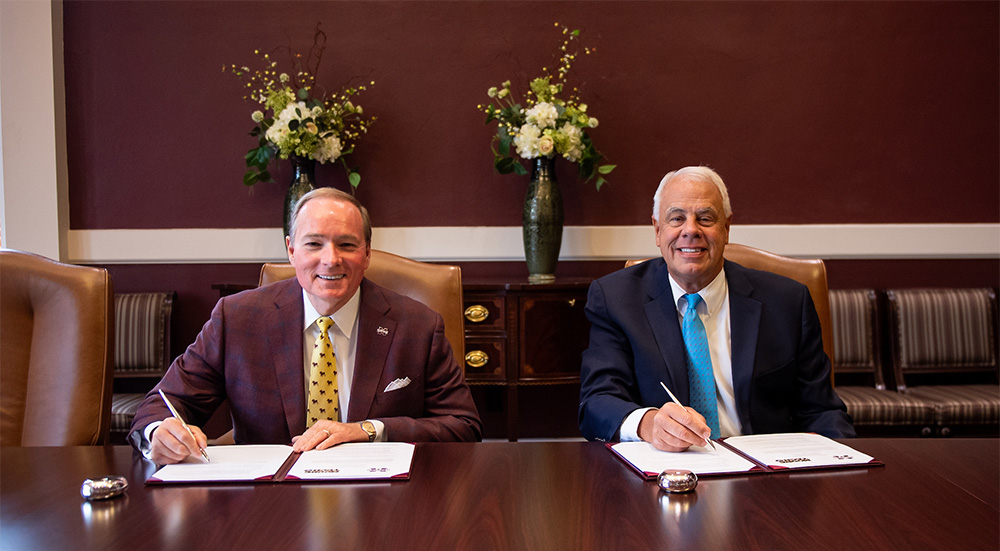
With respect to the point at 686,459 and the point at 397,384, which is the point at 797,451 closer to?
the point at 686,459

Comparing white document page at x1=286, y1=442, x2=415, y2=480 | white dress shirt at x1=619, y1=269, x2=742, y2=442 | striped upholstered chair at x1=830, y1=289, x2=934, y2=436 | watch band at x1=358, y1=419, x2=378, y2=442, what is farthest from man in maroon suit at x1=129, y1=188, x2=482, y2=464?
striped upholstered chair at x1=830, y1=289, x2=934, y2=436

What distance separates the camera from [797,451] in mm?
1438

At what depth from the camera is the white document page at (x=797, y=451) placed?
4.46ft

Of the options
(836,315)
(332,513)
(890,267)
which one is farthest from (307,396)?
(890,267)

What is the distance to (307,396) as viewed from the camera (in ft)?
6.24

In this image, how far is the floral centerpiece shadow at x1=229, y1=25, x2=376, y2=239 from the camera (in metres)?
3.60

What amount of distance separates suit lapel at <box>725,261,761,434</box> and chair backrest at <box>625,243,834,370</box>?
272 mm

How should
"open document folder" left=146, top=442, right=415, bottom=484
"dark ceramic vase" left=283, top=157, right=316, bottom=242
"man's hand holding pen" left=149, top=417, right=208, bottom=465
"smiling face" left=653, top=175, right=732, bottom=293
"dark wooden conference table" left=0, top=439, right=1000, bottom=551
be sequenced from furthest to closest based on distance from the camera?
"dark ceramic vase" left=283, top=157, right=316, bottom=242, "smiling face" left=653, top=175, right=732, bottom=293, "man's hand holding pen" left=149, top=417, right=208, bottom=465, "open document folder" left=146, top=442, right=415, bottom=484, "dark wooden conference table" left=0, top=439, right=1000, bottom=551

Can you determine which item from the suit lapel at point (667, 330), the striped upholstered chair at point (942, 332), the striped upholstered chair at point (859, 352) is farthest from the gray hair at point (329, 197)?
the striped upholstered chair at point (942, 332)

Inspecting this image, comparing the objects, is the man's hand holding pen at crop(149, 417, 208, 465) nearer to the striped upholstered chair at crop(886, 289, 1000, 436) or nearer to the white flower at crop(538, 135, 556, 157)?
the white flower at crop(538, 135, 556, 157)

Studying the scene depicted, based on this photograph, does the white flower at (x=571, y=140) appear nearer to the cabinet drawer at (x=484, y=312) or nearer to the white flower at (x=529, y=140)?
the white flower at (x=529, y=140)

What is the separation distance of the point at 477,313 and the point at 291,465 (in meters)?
2.14

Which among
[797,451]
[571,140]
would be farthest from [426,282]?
[571,140]

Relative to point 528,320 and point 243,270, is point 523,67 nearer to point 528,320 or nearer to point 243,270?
point 528,320
